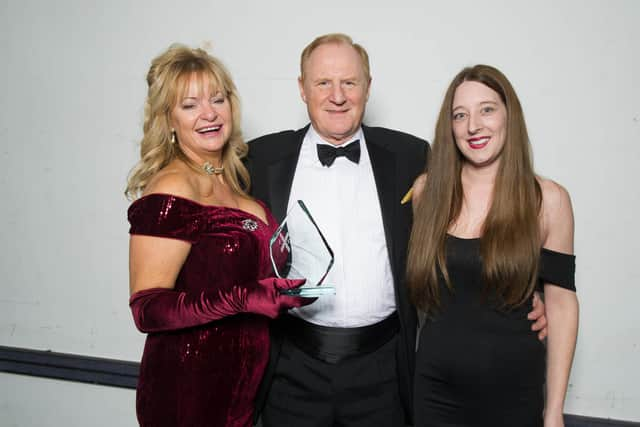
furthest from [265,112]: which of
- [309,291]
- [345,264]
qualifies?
[309,291]

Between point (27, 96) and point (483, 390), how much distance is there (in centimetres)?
222

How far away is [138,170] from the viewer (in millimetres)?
1393

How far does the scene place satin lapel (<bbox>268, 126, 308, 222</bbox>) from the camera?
Result: 5.40 feet

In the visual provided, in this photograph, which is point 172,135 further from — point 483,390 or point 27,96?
point 27,96

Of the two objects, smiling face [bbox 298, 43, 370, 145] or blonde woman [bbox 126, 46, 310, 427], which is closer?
blonde woman [bbox 126, 46, 310, 427]

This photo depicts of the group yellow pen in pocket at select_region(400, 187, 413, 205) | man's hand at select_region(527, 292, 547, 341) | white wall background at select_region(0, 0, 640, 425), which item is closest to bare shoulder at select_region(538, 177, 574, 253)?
man's hand at select_region(527, 292, 547, 341)

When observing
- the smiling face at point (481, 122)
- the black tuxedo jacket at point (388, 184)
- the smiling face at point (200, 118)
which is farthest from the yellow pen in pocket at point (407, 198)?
the smiling face at point (200, 118)

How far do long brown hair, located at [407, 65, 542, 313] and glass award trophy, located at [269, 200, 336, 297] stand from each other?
1.02ft

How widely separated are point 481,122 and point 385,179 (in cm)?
37

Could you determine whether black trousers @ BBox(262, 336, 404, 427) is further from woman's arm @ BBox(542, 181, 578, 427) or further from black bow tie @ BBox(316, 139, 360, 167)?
black bow tie @ BBox(316, 139, 360, 167)

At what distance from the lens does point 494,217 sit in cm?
142

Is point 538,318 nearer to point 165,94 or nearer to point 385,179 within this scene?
point 385,179

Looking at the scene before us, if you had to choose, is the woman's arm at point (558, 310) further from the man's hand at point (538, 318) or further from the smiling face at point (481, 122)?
the smiling face at point (481, 122)

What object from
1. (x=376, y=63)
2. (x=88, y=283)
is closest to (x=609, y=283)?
(x=376, y=63)
